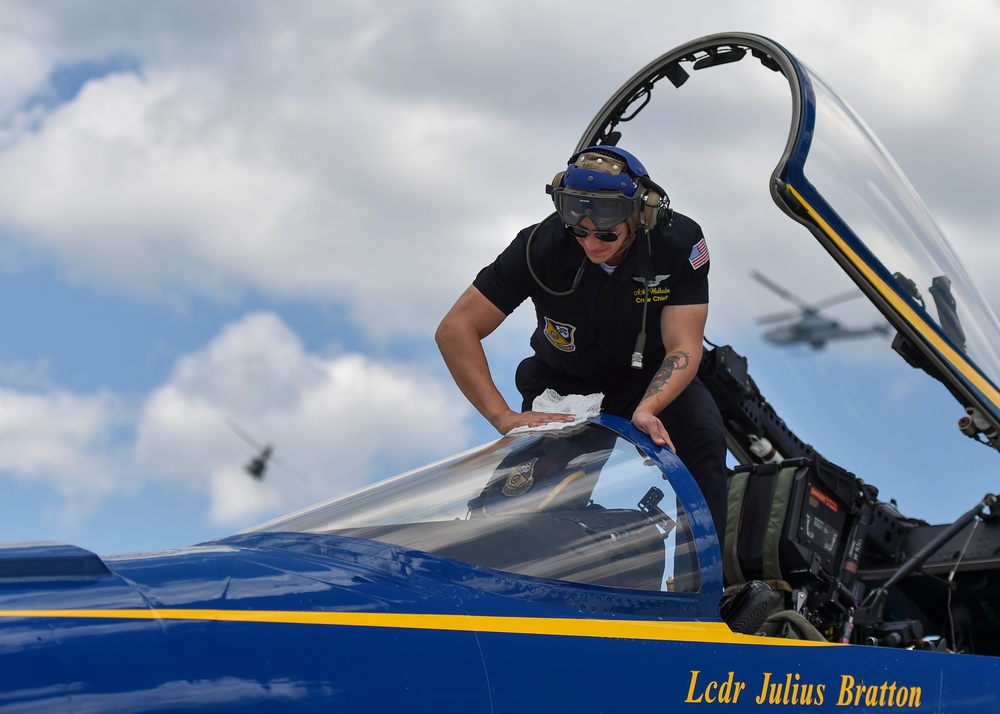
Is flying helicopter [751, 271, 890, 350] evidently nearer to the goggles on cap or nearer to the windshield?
the goggles on cap

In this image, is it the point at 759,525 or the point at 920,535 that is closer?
the point at 759,525

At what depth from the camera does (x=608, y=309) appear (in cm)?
440

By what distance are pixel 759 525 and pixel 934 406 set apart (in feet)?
2.76

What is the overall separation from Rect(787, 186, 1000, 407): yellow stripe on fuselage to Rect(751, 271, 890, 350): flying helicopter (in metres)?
0.22

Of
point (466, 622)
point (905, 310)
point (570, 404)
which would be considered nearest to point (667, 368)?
point (570, 404)

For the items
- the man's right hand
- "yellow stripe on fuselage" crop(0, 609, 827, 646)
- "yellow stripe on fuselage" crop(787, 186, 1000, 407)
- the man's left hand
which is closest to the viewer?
"yellow stripe on fuselage" crop(0, 609, 827, 646)

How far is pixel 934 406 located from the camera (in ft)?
14.7

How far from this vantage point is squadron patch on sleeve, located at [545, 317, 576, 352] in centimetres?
454

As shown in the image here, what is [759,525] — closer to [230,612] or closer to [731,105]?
[731,105]

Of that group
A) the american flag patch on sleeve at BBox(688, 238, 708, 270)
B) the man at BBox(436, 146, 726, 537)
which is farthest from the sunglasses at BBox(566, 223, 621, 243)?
the american flag patch on sleeve at BBox(688, 238, 708, 270)

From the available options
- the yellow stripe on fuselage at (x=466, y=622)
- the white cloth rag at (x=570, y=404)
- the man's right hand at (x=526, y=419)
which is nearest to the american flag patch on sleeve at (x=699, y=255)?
the white cloth rag at (x=570, y=404)

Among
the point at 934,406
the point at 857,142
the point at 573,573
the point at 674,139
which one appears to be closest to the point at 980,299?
the point at 934,406

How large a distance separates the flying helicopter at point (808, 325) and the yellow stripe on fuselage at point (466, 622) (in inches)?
66.6

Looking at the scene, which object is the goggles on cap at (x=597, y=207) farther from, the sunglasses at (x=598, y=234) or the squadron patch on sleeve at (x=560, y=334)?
the squadron patch on sleeve at (x=560, y=334)
